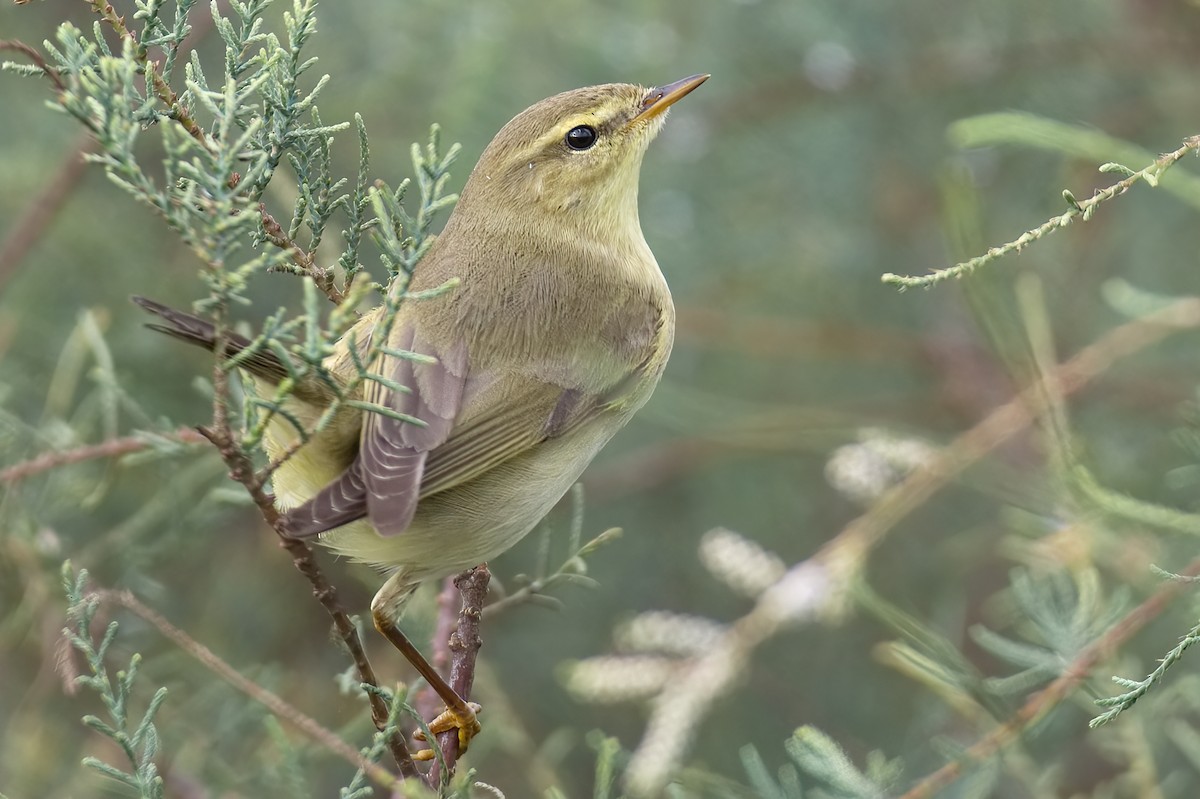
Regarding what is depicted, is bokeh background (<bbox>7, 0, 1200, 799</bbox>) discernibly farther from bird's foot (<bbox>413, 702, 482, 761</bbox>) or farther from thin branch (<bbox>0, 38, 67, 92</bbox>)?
thin branch (<bbox>0, 38, 67, 92</bbox>)

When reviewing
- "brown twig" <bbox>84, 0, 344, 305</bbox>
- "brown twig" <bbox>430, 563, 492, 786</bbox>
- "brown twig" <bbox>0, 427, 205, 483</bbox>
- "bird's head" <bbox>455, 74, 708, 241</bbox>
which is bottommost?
"brown twig" <bbox>430, 563, 492, 786</bbox>

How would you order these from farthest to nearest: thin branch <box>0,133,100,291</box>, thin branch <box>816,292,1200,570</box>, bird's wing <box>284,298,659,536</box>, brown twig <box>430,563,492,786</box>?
thin branch <box>0,133,100,291</box>, thin branch <box>816,292,1200,570</box>, brown twig <box>430,563,492,786</box>, bird's wing <box>284,298,659,536</box>

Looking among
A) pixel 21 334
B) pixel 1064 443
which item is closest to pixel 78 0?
pixel 21 334

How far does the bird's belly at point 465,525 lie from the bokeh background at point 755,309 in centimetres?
131

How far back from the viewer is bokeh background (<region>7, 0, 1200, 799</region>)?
13.0ft

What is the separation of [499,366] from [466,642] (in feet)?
1.76

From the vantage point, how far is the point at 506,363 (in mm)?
2586

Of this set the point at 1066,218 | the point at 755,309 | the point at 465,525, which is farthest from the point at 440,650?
the point at 755,309

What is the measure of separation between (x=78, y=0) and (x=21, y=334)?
4.21 ft

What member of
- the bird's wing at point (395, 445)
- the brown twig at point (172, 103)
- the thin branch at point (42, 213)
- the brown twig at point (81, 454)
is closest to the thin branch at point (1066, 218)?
the bird's wing at point (395, 445)

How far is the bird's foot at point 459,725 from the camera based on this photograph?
8.07ft

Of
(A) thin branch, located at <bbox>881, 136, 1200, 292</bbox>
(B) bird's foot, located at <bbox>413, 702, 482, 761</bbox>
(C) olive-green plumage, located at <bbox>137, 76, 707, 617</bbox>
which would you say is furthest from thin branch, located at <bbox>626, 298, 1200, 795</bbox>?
(A) thin branch, located at <bbox>881, 136, 1200, 292</bbox>

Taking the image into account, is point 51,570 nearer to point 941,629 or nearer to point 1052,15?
point 941,629

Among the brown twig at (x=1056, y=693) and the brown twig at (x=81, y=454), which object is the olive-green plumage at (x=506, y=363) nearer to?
the brown twig at (x=81, y=454)
